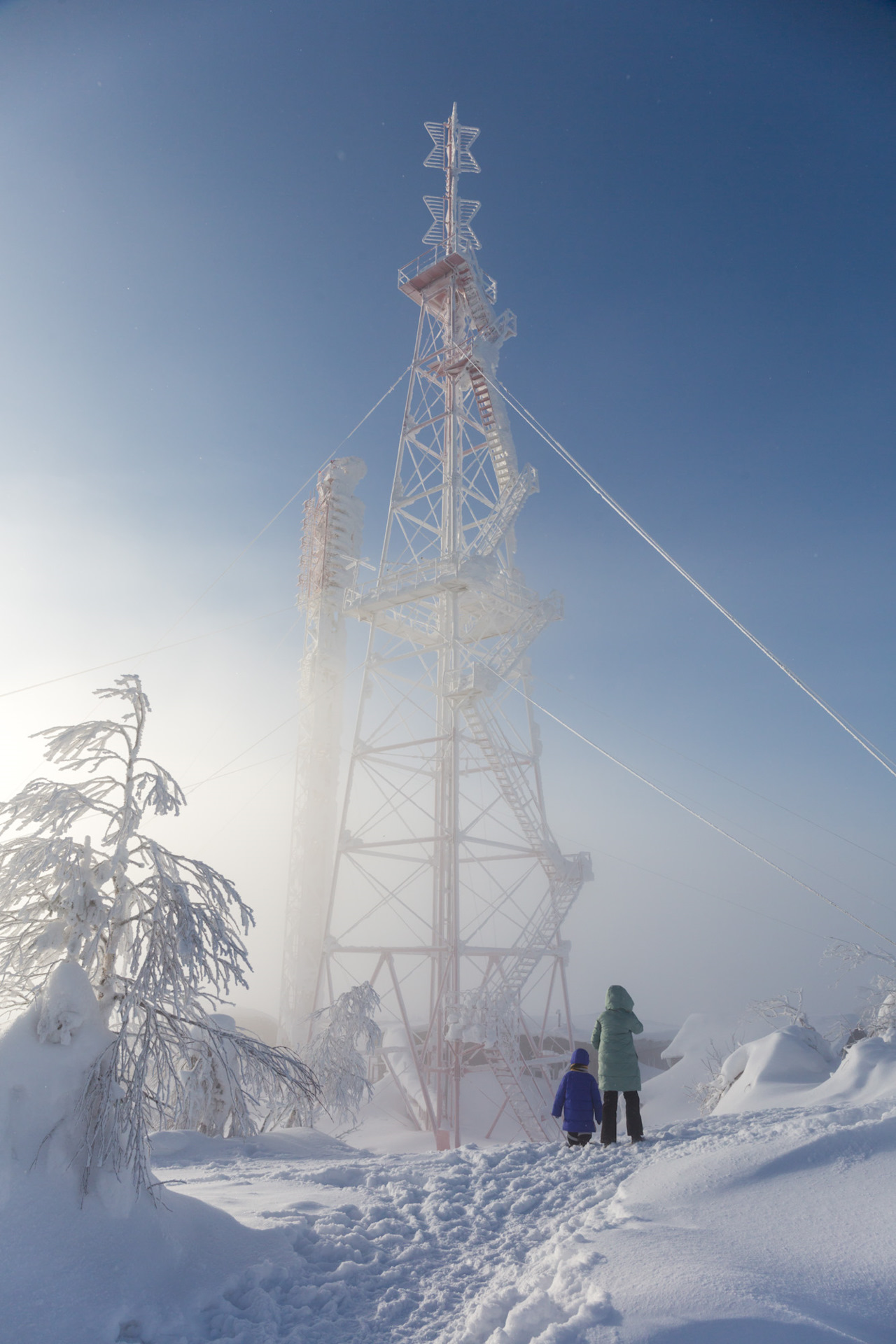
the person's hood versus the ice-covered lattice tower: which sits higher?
the ice-covered lattice tower

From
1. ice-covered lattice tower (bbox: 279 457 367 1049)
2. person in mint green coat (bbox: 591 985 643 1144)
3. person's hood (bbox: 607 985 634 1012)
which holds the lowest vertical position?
person in mint green coat (bbox: 591 985 643 1144)

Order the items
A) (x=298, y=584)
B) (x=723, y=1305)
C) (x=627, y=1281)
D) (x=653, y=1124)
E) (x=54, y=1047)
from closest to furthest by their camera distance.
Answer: (x=723, y=1305)
(x=627, y=1281)
(x=54, y=1047)
(x=653, y=1124)
(x=298, y=584)

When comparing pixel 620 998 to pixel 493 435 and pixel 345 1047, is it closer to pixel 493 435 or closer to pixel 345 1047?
pixel 345 1047

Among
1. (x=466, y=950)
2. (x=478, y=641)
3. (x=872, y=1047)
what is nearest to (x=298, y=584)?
(x=478, y=641)

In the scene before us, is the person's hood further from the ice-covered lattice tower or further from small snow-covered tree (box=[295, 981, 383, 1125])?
the ice-covered lattice tower

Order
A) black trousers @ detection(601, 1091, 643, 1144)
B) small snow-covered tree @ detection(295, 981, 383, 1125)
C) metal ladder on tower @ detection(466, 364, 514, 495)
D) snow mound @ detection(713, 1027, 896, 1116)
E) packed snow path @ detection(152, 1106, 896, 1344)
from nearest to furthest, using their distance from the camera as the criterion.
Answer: packed snow path @ detection(152, 1106, 896, 1344) < black trousers @ detection(601, 1091, 643, 1144) < snow mound @ detection(713, 1027, 896, 1116) < small snow-covered tree @ detection(295, 981, 383, 1125) < metal ladder on tower @ detection(466, 364, 514, 495)

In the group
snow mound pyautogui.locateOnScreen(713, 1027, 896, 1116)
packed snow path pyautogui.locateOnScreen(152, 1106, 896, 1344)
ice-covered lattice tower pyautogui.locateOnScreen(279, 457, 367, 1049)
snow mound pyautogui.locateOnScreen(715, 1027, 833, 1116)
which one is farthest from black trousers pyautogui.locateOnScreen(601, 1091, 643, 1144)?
ice-covered lattice tower pyautogui.locateOnScreen(279, 457, 367, 1049)

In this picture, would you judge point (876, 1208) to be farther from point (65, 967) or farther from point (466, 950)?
point (466, 950)

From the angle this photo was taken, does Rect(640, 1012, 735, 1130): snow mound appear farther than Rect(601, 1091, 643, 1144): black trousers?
Yes

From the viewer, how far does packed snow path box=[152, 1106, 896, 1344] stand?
10.2 ft

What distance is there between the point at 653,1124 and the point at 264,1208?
15.9 meters

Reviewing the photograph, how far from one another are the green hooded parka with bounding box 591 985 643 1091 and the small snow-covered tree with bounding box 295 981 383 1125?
9.90m

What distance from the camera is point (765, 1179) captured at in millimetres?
4402

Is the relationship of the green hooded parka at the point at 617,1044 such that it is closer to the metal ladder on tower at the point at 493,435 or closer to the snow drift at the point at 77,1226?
the snow drift at the point at 77,1226
